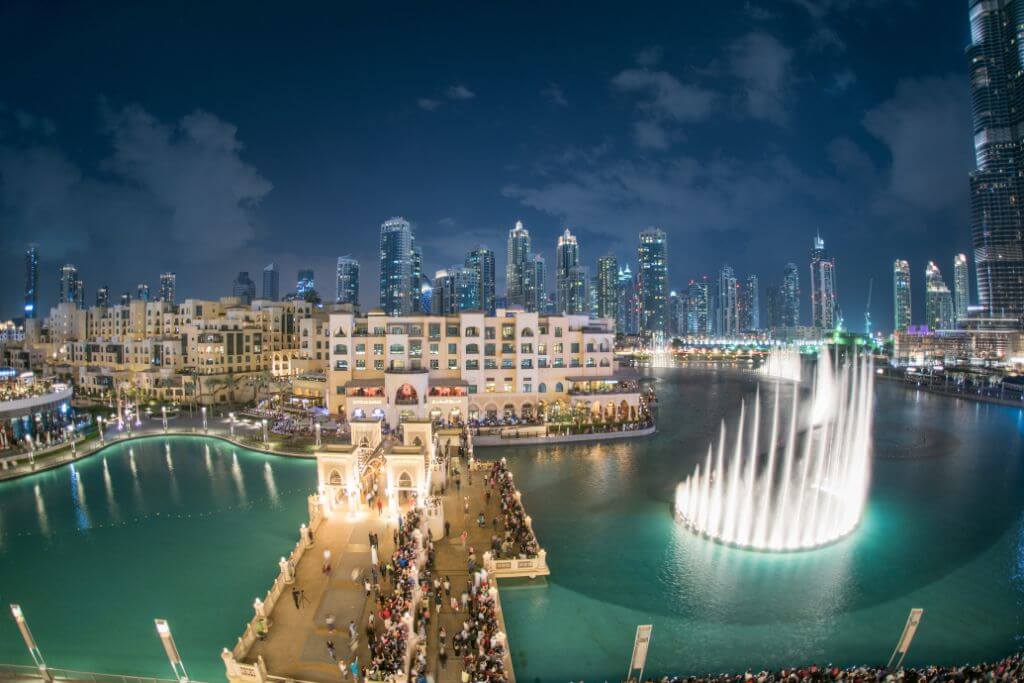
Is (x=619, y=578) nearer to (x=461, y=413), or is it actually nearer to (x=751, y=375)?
(x=461, y=413)

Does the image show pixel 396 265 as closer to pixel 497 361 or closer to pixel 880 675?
pixel 497 361

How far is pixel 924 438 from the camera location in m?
45.7

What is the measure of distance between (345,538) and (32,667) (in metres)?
9.58

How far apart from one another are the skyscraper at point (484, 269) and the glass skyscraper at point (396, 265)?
837 inches

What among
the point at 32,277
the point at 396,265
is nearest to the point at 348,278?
the point at 396,265

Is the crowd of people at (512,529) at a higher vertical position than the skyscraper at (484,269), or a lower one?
lower

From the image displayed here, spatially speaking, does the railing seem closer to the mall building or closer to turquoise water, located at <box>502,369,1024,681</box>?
turquoise water, located at <box>502,369,1024,681</box>

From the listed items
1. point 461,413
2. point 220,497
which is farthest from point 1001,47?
point 220,497

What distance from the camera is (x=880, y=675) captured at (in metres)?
14.9

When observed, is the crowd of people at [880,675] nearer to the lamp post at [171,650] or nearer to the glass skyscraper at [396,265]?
the lamp post at [171,650]

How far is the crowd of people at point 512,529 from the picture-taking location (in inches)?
861

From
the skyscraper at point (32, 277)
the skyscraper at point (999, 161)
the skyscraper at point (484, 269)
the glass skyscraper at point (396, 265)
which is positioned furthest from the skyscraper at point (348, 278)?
the skyscraper at point (999, 161)

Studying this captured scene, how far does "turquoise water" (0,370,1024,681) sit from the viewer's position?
57.0 feet

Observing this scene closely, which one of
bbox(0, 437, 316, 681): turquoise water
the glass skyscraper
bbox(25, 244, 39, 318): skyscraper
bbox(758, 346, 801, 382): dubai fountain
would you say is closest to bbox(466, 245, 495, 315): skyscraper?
the glass skyscraper
